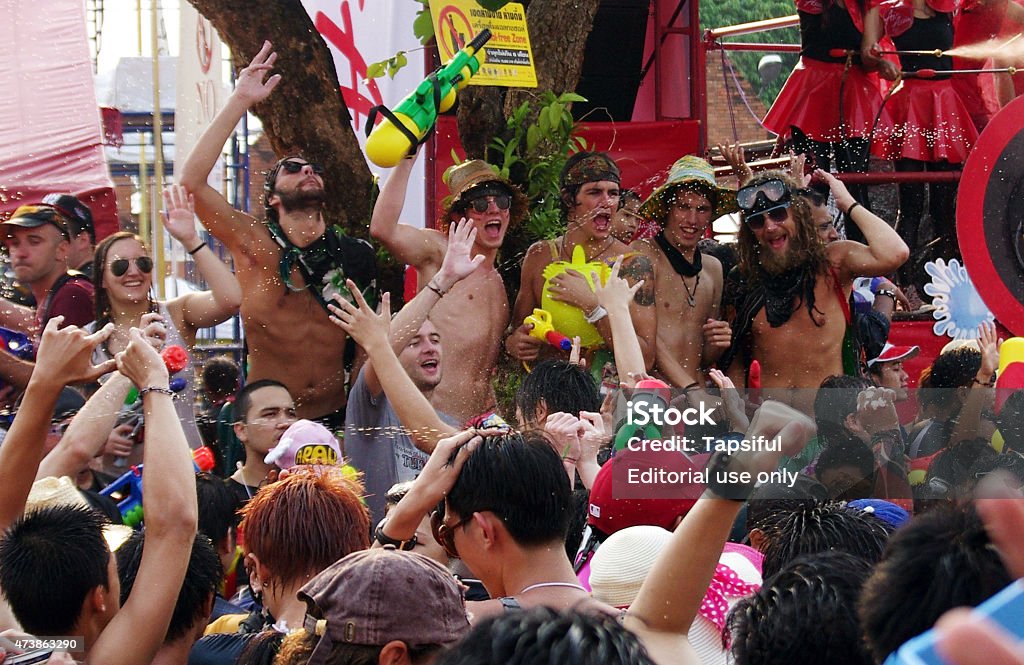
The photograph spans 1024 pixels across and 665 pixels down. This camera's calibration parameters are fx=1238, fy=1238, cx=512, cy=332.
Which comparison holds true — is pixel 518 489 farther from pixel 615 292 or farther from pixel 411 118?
pixel 411 118

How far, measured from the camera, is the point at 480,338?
16.1 feet

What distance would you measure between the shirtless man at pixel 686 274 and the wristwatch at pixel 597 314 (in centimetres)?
40

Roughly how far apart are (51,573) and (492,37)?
3.25m

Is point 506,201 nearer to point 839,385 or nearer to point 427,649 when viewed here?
point 839,385

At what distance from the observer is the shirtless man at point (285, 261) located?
461cm

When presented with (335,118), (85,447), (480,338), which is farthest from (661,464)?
(335,118)

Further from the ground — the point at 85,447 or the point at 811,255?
the point at 811,255

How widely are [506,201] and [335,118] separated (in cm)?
116

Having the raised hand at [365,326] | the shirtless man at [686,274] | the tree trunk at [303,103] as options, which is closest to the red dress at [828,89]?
the shirtless man at [686,274]

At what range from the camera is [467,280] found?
16.2ft

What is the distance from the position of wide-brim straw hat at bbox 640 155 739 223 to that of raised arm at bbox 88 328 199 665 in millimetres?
2971

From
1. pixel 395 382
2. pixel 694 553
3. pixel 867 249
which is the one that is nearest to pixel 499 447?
pixel 694 553

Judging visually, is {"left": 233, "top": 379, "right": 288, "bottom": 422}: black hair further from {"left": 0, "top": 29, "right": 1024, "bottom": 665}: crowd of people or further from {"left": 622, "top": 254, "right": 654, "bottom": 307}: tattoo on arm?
{"left": 622, "top": 254, "right": 654, "bottom": 307}: tattoo on arm

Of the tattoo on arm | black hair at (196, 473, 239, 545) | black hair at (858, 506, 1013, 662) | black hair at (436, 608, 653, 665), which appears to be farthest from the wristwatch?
black hair at (436, 608, 653, 665)
